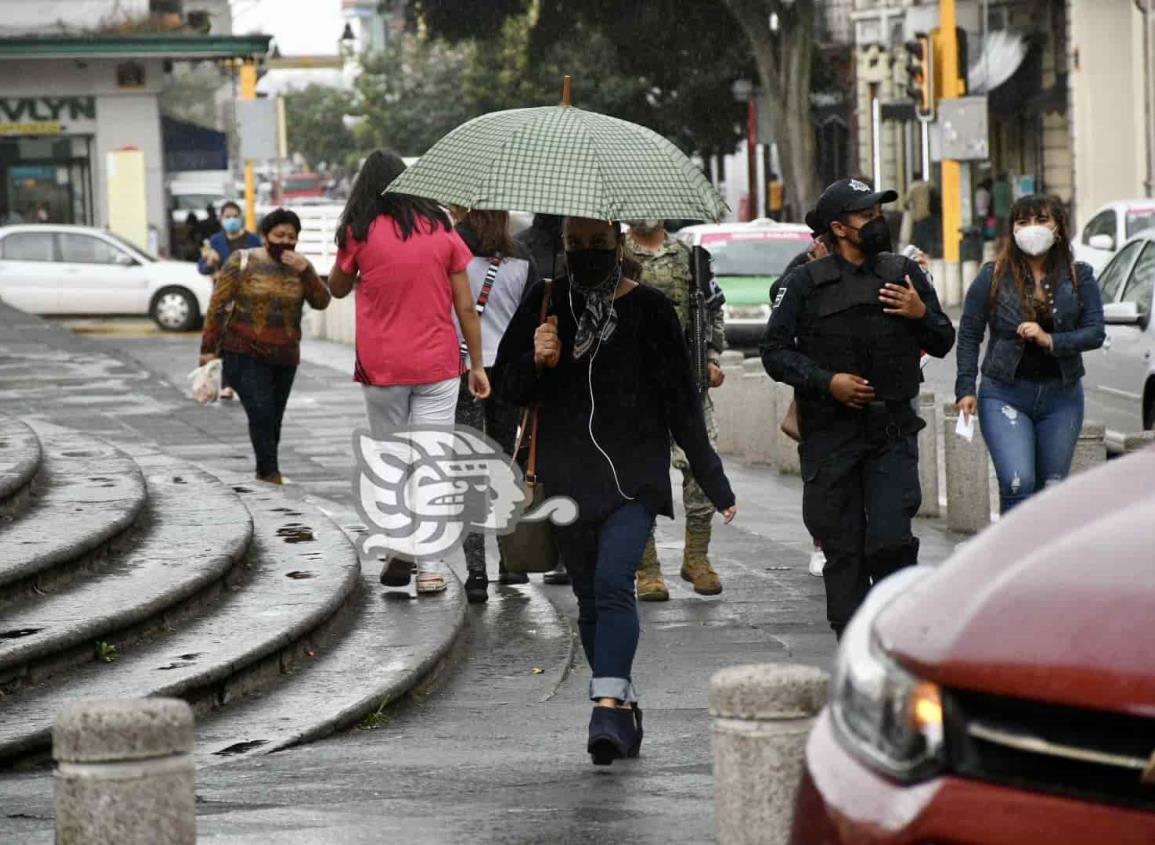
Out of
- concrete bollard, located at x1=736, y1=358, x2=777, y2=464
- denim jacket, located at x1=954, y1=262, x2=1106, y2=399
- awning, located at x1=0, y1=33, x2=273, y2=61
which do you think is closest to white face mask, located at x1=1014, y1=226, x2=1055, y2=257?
denim jacket, located at x1=954, y1=262, x2=1106, y2=399

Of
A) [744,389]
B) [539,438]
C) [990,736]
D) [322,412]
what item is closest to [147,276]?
[322,412]

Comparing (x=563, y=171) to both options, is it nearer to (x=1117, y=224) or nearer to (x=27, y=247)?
(x=1117, y=224)

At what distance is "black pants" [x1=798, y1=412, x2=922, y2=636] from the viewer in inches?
315

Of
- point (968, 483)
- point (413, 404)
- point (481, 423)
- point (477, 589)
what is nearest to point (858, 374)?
point (413, 404)

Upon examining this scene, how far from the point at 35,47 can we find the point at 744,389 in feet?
98.9

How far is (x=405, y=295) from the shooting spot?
385 inches

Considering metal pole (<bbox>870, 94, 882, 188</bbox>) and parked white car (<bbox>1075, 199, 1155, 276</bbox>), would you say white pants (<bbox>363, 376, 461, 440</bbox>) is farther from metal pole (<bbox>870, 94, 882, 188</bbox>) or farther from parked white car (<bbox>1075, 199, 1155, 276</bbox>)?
metal pole (<bbox>870, 94, 882, 188</bbox>)

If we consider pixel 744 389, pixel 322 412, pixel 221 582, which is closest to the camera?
pixel 221 582

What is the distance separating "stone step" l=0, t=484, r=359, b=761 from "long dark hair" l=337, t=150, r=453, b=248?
1376 mm

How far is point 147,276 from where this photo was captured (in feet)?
105

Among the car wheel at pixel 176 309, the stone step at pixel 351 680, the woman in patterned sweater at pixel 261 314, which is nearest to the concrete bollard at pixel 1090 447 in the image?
the stone step at pixel 351 680

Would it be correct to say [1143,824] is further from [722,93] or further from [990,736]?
[722,93]

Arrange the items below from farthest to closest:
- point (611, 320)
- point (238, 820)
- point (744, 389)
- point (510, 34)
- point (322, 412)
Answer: point (510, 34), point (322, 412), point (744, 389), point (611, 320), point (238, 820)

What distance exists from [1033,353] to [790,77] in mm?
31546
